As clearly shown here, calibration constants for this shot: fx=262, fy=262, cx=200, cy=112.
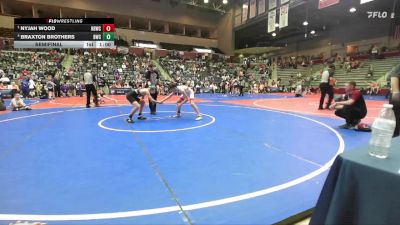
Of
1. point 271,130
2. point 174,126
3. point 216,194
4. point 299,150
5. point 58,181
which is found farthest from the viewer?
point 174,126

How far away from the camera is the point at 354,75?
23.4 meters

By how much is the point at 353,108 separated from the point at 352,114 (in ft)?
0.48

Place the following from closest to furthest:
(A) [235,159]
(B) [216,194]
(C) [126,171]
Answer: (B) [216,194] → (C) [126,171] → (A) [235,159]

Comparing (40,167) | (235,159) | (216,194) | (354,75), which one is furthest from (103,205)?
(354,75)

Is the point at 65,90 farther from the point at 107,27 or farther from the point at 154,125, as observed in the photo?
the point at 154,125

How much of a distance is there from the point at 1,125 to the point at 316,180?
7601mm

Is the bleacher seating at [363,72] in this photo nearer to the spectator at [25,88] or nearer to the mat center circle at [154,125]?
the mat center circle at [154,125]

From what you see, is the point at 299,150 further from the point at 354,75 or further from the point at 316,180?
the point at 354,75

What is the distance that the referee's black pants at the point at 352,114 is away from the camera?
611 centimetres

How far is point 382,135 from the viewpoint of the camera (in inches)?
65.6

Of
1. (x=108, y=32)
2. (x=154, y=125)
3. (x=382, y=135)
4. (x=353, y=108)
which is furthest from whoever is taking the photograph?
(x=108, y=32)

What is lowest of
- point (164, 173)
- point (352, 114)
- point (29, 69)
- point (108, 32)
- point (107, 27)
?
point (164, 173)
